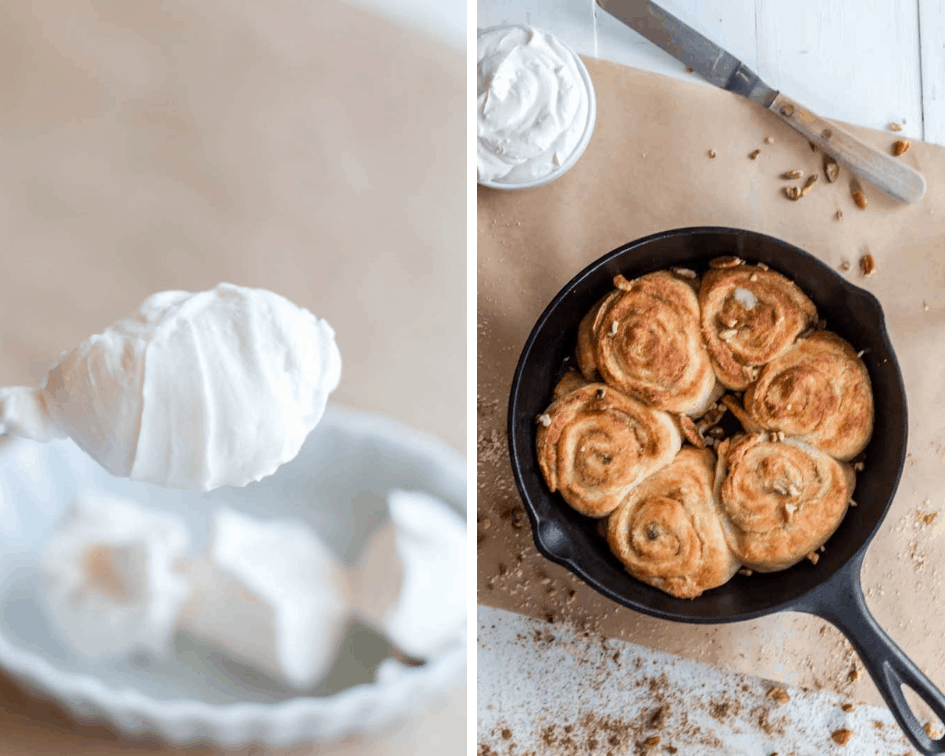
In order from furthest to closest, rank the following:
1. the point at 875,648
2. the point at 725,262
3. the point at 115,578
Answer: the point at 725,262 → the point at 875,648 → the point at 115,578

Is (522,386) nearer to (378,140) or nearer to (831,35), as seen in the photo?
(378,140)

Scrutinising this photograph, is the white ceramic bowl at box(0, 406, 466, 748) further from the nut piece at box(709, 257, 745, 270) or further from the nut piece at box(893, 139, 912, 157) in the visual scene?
the nut piece at box(893, 139, 912, 157)

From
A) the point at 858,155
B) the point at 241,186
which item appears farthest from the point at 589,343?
the point at 241,186

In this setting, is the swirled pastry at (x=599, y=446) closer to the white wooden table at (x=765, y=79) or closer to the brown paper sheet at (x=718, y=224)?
the brown paper sheet at (x=718, y=224)

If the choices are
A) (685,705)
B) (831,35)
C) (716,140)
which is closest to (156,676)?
(685,705)

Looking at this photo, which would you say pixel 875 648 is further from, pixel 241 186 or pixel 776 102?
pixel 241 186

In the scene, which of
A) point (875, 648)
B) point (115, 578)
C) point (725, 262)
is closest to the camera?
point (115, 578)

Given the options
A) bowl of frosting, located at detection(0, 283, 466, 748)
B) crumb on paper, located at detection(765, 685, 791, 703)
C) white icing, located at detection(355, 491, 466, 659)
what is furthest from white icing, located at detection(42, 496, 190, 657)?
crumb on paper, located at detection(765, 685, 791, 703)
